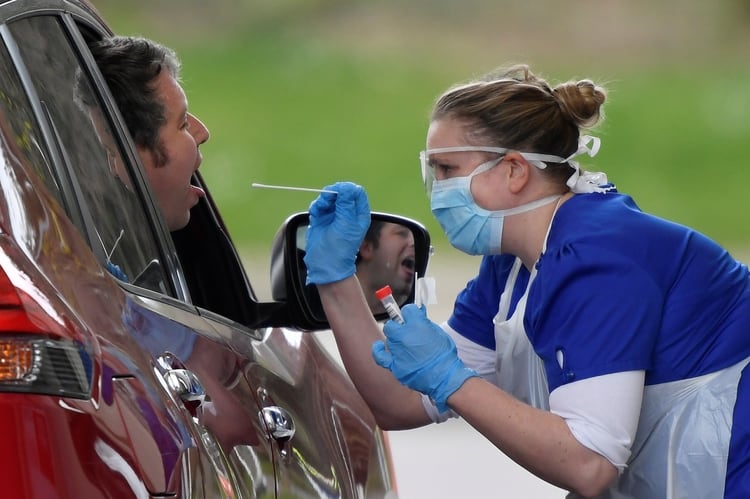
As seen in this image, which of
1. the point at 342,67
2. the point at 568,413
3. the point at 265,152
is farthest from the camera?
the point at 342,67

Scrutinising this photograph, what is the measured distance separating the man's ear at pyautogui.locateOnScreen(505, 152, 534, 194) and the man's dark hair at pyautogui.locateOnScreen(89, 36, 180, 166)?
747mm

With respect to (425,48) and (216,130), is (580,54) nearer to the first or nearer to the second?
(425,48)

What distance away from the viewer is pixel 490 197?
3000 millimetres

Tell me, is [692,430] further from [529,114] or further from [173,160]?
[173,160]

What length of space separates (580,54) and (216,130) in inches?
242

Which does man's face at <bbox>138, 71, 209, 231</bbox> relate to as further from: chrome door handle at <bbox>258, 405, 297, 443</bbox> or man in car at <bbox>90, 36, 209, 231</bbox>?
chrome door handle at <bbox>258, 405, 297, 443</bbox>

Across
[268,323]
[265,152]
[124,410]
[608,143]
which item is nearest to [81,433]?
[124,410]

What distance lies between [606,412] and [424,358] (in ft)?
1.28

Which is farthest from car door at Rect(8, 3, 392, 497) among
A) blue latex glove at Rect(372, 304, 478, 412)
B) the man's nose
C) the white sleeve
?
the white sleeve

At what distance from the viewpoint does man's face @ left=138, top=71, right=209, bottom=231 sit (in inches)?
119

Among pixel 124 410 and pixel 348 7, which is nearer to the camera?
pixel 124 410

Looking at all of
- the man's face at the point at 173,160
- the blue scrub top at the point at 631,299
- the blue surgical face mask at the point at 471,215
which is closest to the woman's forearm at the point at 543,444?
the blue scrub top at the point at 631,299

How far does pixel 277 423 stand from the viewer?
249 centimetres

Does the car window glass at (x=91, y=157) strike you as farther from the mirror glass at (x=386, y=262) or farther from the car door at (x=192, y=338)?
the mirror glass at (x=386, y=262)
